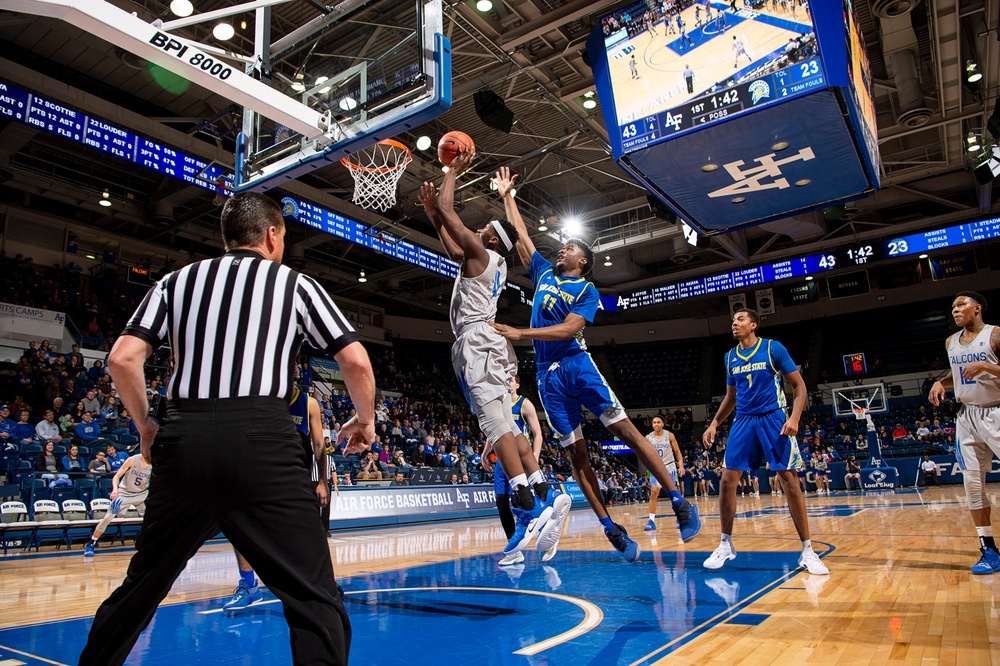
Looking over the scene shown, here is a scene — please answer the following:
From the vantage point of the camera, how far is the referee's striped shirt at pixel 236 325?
1769 mm

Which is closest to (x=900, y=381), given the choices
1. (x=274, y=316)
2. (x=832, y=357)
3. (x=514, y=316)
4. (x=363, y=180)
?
(x=832, y=357)

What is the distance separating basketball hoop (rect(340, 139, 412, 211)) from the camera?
934cm

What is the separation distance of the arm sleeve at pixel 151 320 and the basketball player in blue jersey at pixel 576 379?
290 centimetres

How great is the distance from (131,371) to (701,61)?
24.1ft

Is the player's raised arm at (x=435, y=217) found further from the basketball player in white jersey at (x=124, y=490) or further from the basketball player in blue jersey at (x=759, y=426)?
the basketball player in white jersey at (x=124, y=490)

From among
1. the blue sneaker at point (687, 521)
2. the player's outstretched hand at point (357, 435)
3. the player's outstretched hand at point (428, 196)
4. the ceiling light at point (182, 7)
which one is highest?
the ceiling light at point (182, 7)

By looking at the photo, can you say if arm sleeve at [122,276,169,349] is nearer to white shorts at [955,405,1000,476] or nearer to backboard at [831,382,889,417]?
white shorts at [955,405,1000,476]

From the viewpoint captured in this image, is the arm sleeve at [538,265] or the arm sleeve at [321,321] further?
the arm sleeve at [538,265]

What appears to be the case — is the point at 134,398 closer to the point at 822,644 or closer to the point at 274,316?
the point at 274,316

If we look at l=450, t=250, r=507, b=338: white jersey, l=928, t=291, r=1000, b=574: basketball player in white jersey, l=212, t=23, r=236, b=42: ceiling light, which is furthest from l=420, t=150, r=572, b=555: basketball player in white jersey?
l=212, t=23, r=236, b=42: ceiling light

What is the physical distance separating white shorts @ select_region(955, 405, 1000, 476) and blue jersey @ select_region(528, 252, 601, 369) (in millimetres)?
2624

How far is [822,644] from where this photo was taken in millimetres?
2521

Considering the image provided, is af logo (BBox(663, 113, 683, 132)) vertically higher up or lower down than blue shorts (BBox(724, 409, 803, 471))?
higher up

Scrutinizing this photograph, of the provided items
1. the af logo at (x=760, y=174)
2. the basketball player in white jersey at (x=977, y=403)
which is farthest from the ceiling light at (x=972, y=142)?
the basketball player in white jersey at (x=977, y=403)
